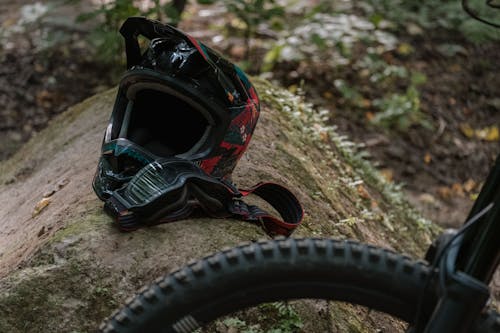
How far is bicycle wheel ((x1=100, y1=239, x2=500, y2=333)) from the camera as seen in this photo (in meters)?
1.59

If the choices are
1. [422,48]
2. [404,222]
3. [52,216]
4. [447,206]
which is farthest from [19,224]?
[422,48]

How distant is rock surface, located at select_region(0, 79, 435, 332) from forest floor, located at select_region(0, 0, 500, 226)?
5.65 ft

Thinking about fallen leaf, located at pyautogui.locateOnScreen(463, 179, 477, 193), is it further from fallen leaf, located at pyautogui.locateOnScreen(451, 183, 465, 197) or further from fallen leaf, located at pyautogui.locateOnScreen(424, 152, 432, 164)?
fallen leaf, located at pyautogui.locateOnScreen(424, 152, 432, 164)

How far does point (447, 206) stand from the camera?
254 inches

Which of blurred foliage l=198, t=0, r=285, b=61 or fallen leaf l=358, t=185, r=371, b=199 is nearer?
fallen leaf l=358, t=185, r=371, b=199

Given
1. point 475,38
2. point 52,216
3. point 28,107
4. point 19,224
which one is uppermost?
point 52,216

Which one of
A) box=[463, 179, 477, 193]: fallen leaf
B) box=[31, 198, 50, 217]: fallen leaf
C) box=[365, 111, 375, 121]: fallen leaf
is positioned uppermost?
box=[31, 198, 50, 217]: fallen leaf

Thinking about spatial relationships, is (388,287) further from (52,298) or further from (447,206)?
(447,206)

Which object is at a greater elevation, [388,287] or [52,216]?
[388,287]

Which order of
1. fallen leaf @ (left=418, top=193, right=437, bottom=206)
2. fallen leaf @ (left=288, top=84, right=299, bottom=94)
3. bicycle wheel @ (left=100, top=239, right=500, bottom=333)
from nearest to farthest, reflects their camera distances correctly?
bicycle wheel @ (left=100, top=239, right=500, bottom=333) < fallen leaf @ (left=418, top=193, right=437, bottom=206) < fallen leaf @ (left=288, top=84, right=299, bottom=94)

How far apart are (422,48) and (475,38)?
2.23ft

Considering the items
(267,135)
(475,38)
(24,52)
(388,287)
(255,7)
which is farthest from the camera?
(475,38)

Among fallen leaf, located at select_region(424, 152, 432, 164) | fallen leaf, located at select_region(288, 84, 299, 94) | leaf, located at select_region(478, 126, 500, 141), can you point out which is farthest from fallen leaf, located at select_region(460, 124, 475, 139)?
fallen leaf, located at select_region(288, 84, 299, 94)

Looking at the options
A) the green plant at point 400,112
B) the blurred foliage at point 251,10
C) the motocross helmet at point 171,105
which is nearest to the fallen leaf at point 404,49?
the green plant at point 400,112
